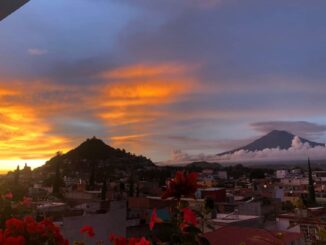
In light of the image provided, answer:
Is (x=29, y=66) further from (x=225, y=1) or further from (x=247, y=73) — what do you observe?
Answer: (x=247, y=73)

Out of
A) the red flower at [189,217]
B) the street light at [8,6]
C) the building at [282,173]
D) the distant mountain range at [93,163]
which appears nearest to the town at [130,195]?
the distant mountain range at [93,163]

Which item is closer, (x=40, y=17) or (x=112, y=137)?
(x=40, y=17)

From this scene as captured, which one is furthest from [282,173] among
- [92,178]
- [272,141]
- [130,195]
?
[130,195]

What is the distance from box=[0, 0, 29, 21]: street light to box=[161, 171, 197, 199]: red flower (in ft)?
2.88

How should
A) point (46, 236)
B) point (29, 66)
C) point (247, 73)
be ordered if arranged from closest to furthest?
point (46, 236) → point (29, 66) → point (247, 73)

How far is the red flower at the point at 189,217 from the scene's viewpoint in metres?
1.09

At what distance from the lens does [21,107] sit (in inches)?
179

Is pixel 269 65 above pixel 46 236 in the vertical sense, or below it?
above

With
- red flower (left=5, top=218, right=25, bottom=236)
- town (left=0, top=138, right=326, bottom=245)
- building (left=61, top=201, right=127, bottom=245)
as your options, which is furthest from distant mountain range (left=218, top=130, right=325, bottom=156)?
red flower (left=5, top=218, right=25, bottom=236)

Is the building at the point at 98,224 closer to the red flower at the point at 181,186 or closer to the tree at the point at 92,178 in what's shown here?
the red flower at the point at 181,186

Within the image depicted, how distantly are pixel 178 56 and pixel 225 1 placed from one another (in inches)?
38.1

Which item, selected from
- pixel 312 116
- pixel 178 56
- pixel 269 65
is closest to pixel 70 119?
pixel 178 56

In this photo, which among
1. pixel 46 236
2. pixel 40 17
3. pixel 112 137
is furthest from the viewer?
pixel 112 137

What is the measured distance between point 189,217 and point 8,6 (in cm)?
100
